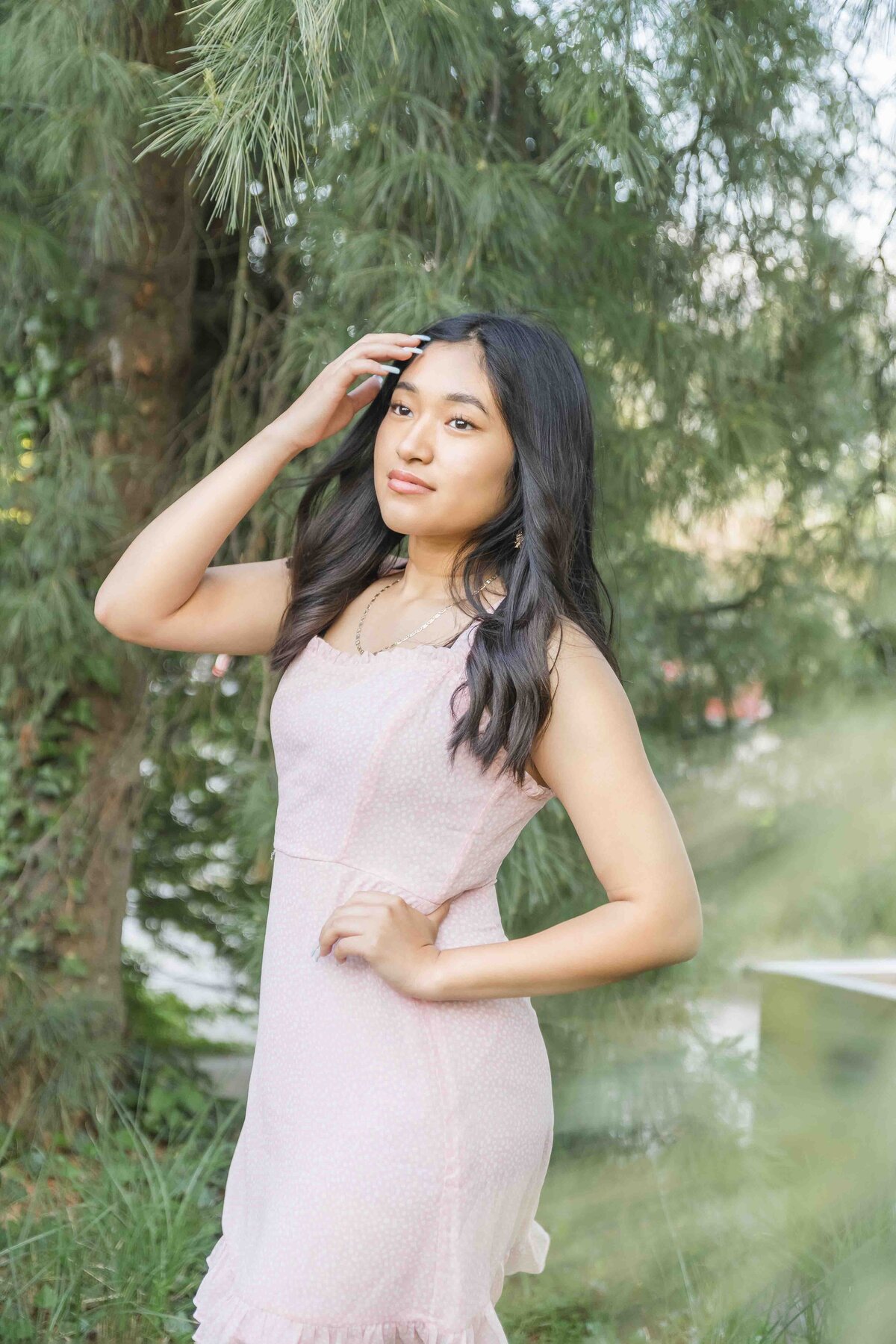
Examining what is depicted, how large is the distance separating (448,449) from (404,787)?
0.34 meters

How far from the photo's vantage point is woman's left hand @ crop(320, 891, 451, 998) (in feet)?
3.90

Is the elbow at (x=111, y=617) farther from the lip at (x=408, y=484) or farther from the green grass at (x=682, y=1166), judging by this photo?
the green grass at (x=682, y=1166)

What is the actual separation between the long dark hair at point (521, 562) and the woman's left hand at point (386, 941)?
162 millimetres

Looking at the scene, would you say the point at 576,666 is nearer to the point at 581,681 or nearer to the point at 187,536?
the point at 581,681

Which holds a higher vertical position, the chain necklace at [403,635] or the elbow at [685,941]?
the chain necklace at [403,635]

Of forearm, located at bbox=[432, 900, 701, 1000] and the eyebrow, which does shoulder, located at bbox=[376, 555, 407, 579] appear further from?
forearm, located at bbox=[432, 900, 701, 1000]

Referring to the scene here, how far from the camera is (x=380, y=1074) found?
121cm

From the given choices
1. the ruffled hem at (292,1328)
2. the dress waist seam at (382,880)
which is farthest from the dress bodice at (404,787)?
the ruffled hem at (292,1328)

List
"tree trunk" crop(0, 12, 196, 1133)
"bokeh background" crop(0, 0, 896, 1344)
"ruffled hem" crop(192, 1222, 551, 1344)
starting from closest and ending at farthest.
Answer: "ruffled hem" crop(192, 1222, 551, 1344)
"bokeh background" crop(0, 0, 896, 1344)
"tree trunk" crop(0, 12, 196, 1133)

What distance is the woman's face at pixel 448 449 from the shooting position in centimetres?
133

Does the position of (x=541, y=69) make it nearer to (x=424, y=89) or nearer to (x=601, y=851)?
(x=424, y=89)

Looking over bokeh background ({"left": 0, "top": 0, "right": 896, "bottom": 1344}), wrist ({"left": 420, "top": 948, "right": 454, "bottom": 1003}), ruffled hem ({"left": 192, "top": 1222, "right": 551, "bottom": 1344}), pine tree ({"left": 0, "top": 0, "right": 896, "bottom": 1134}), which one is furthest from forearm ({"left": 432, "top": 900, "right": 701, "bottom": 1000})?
bokeh background ({"left": 0, "top": 0, "right": 896, "bottom": 1344})

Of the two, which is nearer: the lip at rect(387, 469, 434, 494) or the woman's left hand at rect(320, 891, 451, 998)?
the woman's left hand at rect(320, 891, 451, 998)

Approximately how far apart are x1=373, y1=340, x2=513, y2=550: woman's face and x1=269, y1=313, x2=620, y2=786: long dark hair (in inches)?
0.7
